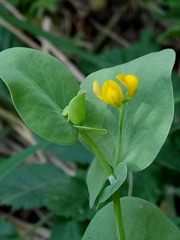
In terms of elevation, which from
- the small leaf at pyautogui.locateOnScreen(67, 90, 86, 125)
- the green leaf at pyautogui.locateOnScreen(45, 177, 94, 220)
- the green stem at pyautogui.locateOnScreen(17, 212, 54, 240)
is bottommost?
the green stem at pyautogui.locateOnScreen(17, 212, 54, 240)

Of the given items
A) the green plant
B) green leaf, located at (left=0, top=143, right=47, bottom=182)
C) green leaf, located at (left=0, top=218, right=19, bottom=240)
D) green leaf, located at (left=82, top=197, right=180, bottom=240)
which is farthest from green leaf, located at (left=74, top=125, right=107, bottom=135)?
green leaf, located at (left=0, top=218, right=19, bottom=240)

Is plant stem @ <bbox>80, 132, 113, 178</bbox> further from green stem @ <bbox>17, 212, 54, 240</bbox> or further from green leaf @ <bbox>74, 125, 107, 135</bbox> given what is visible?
green stem @ <bbox>17, 212, 54, 240</bbox>

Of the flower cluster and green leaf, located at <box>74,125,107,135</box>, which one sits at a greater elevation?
the flower cluster

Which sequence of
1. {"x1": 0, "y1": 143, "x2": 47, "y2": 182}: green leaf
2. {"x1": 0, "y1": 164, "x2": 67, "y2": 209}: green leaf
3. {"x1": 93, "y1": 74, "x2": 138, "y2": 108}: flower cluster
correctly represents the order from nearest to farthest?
{"x1": 93, "y1": 74, "x2": 138, "y2": 108}: flower cluster
{"x1": 0, "y1": 143, "x2": 47, "y2": 182}: green leaf
{"x1": 0, "y1": 164, "x2": 67, "y2": 209}: green leaf

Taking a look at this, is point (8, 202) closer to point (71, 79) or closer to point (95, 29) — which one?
point (71, 79)

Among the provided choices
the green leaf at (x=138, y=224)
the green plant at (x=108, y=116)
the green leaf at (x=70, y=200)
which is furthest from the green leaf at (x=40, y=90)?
the green leaf at (x=70, y=200)

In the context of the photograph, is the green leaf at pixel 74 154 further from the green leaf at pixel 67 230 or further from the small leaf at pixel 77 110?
the small leaf at pixel 77 110

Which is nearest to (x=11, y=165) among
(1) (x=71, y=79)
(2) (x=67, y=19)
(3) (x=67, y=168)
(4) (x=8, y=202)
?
(4) (x=8, y=202)
